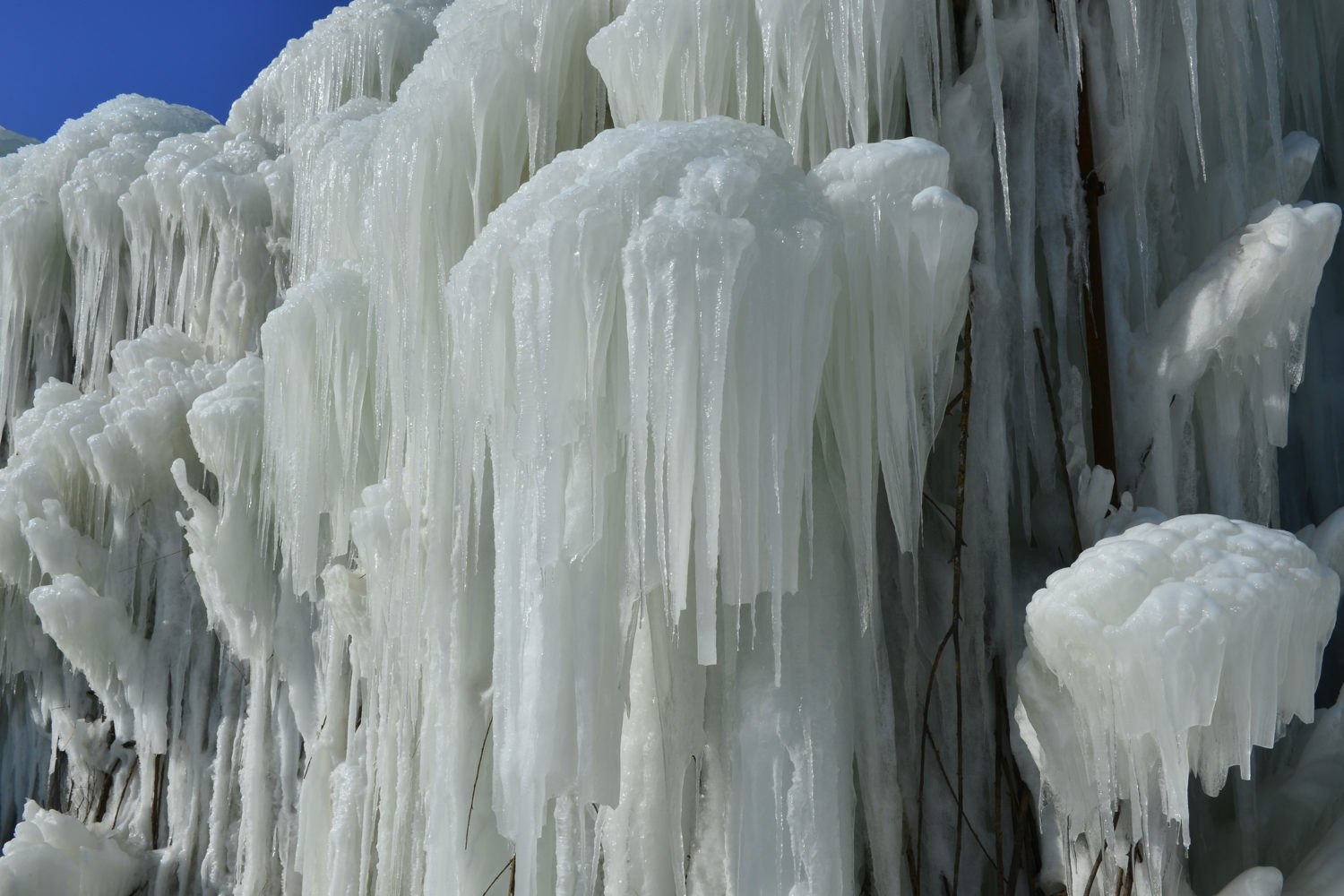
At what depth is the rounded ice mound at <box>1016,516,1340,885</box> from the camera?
2.51 m

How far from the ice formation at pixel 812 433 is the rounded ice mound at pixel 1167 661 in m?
0.01

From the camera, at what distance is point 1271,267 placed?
3.10 meters

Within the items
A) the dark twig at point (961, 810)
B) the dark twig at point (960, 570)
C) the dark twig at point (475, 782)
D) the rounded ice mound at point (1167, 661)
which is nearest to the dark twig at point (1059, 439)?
the dark twig at point (960, 570)

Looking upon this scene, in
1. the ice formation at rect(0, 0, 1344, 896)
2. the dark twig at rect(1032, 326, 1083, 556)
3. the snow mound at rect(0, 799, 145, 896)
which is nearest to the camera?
the ice formation at rect(0, 0, 1344, 896)

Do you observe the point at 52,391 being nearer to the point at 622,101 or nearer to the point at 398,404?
the point at 398,404

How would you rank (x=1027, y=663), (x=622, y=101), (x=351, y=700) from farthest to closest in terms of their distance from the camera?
(x=351, y=700) < (x=622, y=101) < (x=1027, y=663)

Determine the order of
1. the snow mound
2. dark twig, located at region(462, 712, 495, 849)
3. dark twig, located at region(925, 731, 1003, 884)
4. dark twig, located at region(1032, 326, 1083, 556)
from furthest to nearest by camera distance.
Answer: the snow mound, dark twig, located at region(462, 712, 495, 849), dark twig, located at region(1032, 326, 1083, 556), dark twig, located at region(925, 731, 1003, 884)

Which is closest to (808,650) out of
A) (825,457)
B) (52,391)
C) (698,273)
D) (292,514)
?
(825,457)

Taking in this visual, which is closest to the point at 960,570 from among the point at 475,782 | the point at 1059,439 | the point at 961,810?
the point at 1059,439

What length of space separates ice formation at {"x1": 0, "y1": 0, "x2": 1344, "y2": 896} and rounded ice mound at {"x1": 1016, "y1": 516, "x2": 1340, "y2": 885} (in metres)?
0.01

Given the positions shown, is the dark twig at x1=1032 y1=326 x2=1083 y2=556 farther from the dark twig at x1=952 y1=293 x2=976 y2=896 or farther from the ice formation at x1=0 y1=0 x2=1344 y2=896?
the dark twig at x1=952 y1=293 x2=976 y2=896

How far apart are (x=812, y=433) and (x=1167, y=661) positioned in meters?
0.96

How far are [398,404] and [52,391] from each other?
3862 mm

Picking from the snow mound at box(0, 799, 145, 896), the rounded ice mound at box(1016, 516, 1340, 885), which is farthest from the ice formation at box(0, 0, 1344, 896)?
the snow mound at box(0, 799, 145, 896)
